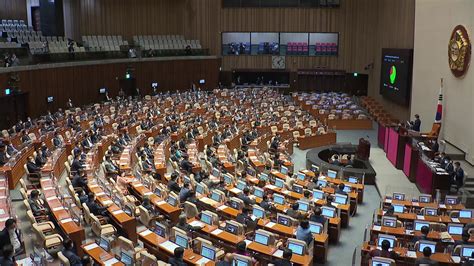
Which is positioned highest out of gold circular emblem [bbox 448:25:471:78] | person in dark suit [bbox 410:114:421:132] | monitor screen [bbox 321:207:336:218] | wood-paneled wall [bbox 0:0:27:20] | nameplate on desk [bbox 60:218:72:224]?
wood-paneled wall [bbox 0:0:27:20]

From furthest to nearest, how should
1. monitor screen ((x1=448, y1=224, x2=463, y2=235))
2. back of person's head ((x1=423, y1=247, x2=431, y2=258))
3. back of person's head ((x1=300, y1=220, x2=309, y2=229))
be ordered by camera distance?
monitor screen ((x1=448, y1=224, x2=463, y2=235)) → back of person's head ((x1=300, y1=220, x2=309, y2=229)) → back of person's head ((x1=423, y1=247, x2=431, y2=258))

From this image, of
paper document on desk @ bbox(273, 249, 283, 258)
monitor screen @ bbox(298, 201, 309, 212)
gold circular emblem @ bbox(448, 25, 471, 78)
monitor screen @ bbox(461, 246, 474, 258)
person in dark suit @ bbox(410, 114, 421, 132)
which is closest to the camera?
paper document on desk @ bbox(273, 249, 283, 258)

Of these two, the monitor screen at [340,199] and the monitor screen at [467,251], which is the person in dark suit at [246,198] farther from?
the monitor screen at [467,251]

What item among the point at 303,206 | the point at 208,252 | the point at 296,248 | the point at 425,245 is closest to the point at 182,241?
the point at 208,252

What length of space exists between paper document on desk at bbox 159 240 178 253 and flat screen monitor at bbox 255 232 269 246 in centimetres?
176

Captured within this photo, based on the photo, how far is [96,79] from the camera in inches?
1278

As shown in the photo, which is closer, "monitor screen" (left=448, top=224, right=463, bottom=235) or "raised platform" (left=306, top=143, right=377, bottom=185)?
"monitor screen" (left=448, top=224, right=463, bottom=235)

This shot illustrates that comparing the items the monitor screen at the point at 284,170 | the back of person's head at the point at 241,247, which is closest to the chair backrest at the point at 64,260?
the back of person's head at the point at 241,247

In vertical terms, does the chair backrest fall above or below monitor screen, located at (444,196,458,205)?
above

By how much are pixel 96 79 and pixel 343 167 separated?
19543mm

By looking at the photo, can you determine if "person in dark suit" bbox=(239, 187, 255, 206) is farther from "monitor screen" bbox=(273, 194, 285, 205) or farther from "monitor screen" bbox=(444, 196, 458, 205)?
"monitor screen" bbox=(444, 196, 458, 205)

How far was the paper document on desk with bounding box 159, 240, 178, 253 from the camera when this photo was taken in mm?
10242

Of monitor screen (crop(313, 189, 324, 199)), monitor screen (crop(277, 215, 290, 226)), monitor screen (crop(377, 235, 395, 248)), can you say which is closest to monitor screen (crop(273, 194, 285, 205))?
monitor screen (crop(313, 189, 324, 199))

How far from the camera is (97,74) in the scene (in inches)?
1281
